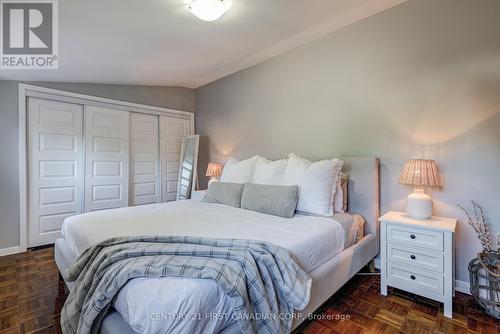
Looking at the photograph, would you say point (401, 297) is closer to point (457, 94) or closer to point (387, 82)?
point (457, 94)

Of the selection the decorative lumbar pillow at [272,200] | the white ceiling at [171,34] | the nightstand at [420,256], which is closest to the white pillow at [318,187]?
the decorative lumbar pillow at [272,200]

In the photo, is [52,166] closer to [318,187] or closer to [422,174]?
[318,187]

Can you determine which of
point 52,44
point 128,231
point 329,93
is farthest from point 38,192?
point 329,93

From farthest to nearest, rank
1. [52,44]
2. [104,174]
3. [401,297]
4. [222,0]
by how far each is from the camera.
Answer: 1. [104,174]
2. [52,44]
3. [401,297]
4. [222,0]

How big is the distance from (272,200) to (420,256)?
4.00 feet

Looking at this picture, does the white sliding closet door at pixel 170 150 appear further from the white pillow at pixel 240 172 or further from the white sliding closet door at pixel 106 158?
the white pillow at pixel 240 172

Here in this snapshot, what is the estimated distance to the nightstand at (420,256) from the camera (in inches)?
70.3

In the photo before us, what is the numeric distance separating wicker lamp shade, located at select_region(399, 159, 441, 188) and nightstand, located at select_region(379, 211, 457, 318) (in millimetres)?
300

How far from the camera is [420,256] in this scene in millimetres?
1902

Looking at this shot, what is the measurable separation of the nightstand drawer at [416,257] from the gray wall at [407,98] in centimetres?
47

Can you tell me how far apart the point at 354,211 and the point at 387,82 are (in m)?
1.31

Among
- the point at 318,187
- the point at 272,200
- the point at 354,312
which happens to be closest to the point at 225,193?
the point at 272,200

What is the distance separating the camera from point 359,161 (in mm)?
2494

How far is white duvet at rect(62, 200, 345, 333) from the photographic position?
3.28 ft
